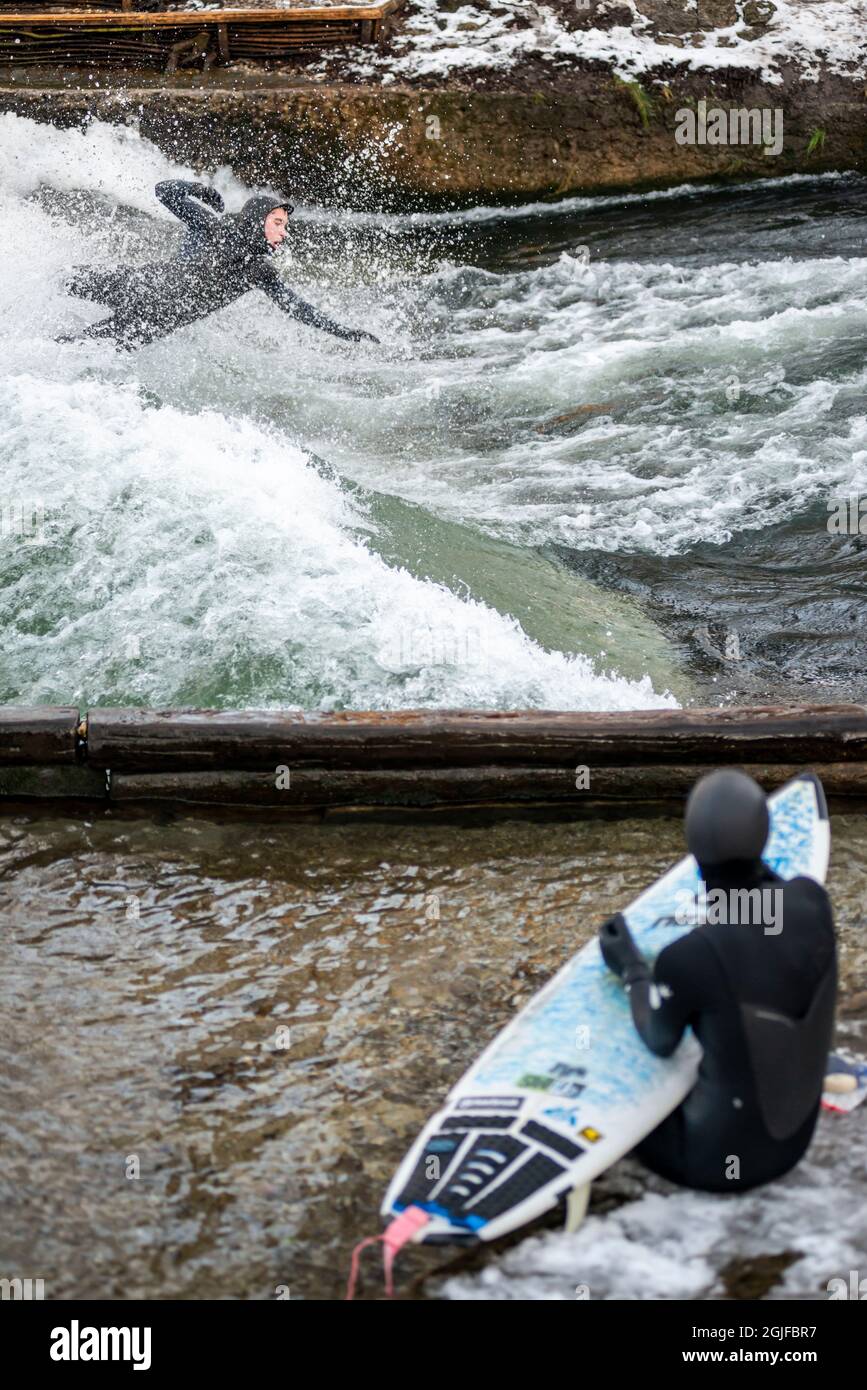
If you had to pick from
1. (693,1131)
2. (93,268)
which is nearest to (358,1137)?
(693,1131)

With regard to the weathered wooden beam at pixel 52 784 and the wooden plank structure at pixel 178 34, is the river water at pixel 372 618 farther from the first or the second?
the wooden plank structure at pixel 178 34

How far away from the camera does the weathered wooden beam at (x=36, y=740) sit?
512cm

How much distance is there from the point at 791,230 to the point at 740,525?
6.08 meters

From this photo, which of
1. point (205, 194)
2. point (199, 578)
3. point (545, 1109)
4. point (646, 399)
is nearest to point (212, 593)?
point (199, 578)

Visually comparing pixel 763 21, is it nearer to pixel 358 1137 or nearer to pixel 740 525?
pixel 740 525

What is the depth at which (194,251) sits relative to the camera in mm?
9773

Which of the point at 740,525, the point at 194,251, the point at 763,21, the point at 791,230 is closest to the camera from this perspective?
the point at 740,525

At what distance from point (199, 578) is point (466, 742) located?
270cm

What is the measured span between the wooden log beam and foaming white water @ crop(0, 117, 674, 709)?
1.31 meters

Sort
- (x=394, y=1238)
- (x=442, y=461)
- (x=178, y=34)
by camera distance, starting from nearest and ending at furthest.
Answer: (x=394, y=1238)
(x=442, y=461)
(x=178, y=34)

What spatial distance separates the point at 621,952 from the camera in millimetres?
3523

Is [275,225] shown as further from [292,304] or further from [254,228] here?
[292,304]

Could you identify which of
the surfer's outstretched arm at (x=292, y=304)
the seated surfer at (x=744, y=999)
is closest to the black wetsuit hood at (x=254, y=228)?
the surfer's outstretched arm at (x=292, y=304)

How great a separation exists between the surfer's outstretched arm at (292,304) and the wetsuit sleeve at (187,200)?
525 mm
